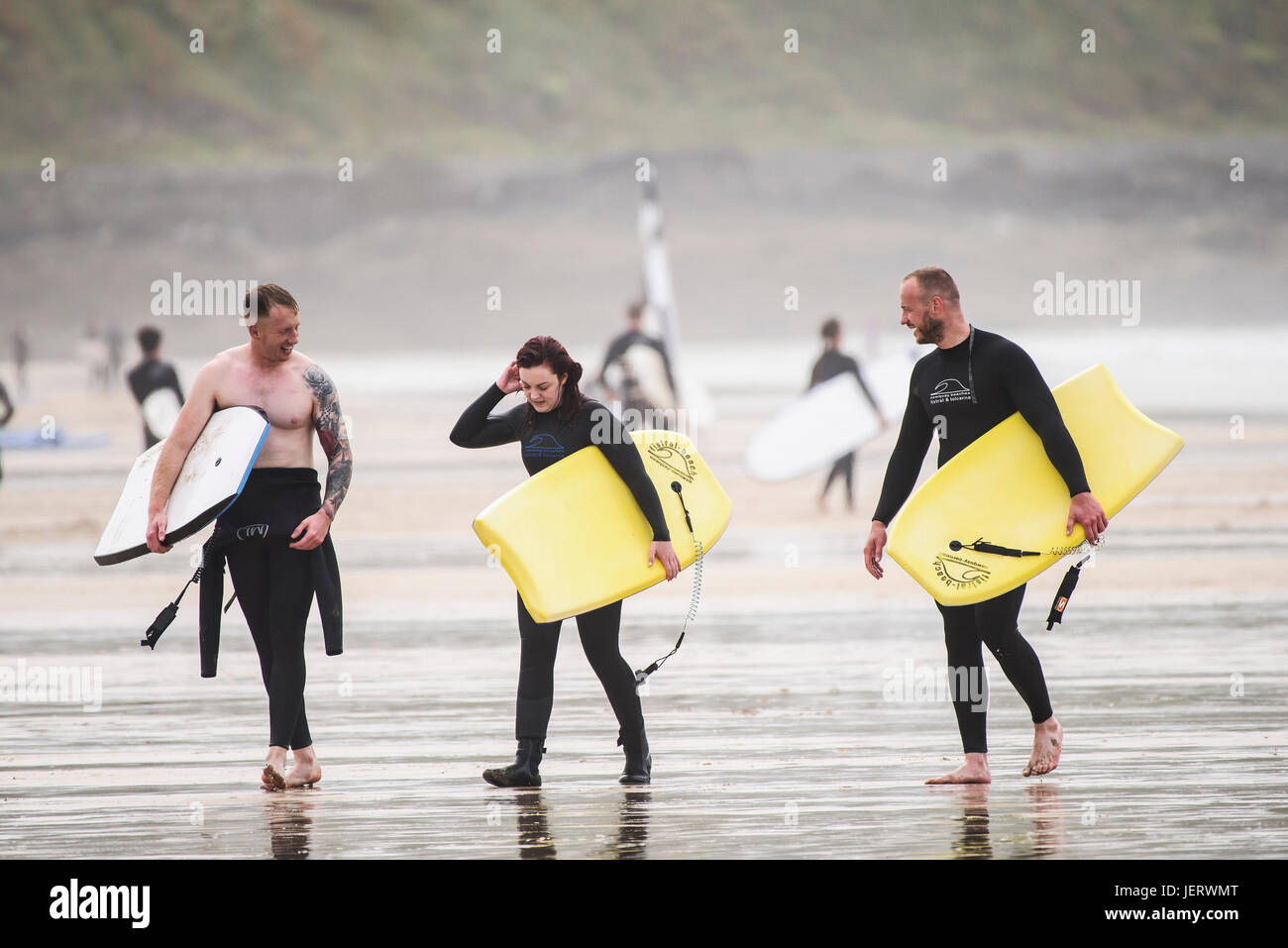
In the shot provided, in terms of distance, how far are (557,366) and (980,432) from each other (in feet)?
4.86

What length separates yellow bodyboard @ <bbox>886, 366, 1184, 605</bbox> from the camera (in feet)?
18.8

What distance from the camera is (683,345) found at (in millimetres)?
62156

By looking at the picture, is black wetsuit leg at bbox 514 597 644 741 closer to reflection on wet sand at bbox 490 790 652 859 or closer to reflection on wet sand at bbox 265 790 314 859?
reflection on wet sand at bbox 490 790 652 859

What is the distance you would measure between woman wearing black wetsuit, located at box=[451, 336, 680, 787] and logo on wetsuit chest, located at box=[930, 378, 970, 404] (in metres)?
1.03

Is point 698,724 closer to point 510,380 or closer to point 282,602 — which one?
point 510,380

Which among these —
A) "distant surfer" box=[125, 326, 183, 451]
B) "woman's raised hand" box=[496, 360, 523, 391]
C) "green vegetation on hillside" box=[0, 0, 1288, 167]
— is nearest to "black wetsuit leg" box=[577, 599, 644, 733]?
"woman's raised hand" box=[496, 360, 523, 391]

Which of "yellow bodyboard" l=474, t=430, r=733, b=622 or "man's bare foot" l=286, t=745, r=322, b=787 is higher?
"yellow bodyboard" l=474, t=430, r=733, b=622

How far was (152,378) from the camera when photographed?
46.3ft

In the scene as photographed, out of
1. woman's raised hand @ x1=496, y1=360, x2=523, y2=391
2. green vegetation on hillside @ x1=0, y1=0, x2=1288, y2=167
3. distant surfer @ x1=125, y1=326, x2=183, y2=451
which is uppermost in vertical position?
green vegetation on hillside @ x1=0, y1=0, x2=1288, y2=167

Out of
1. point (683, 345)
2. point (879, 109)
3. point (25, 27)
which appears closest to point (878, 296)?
point (683, 345)

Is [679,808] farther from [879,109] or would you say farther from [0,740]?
[879,109]

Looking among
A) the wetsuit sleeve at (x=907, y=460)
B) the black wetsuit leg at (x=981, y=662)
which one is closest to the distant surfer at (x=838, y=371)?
the wetsuit sleeve at (x=907, y=460)

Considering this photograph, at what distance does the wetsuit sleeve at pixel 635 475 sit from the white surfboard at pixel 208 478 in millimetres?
1193

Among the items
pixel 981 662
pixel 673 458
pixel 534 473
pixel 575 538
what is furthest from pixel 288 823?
pixel 981 662
